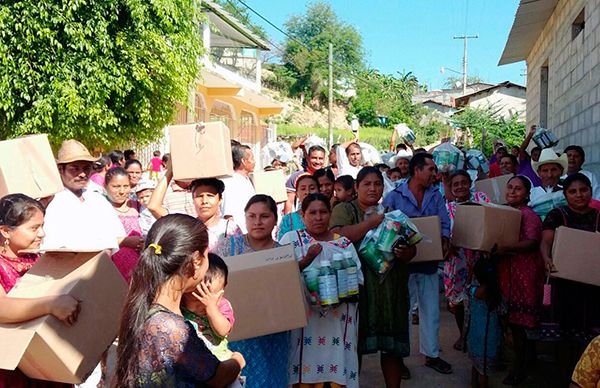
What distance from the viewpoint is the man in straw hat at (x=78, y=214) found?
11.2ft

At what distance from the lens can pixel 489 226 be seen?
158 inches

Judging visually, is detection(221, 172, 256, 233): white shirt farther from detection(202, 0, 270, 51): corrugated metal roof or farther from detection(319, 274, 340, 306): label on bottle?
detection(202, 0, 270, 51): corrugated metal roof

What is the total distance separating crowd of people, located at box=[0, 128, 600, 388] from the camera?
83.4 inches

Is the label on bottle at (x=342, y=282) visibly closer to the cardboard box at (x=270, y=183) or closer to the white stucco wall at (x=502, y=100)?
the cardboard box at (x=270, y=183)

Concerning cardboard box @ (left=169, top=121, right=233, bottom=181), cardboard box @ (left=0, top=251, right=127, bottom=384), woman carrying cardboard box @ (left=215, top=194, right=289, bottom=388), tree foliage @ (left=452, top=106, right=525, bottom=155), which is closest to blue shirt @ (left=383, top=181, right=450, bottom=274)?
woman carrying cardboard box @ (left=215, top=194, right=289, bottom=388)

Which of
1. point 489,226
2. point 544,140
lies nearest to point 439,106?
A: point 544,140

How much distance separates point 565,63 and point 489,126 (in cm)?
1500

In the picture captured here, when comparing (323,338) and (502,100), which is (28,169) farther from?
(502,100)

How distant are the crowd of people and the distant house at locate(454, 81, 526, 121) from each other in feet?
84.4

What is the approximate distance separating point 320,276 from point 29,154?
1.95 metres

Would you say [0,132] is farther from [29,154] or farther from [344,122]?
[344,122]

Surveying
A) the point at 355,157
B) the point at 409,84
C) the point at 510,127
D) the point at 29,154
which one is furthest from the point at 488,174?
the point at 409,84

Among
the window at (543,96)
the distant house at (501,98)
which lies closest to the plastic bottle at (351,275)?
the window at (543,96)

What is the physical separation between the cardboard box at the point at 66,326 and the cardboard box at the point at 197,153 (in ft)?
3.60
